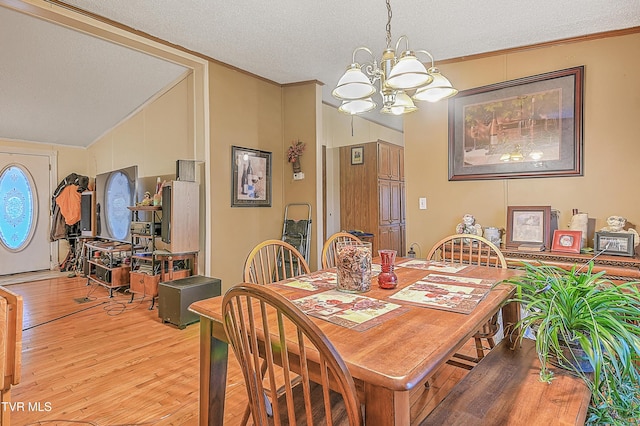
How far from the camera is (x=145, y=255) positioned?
13.2 feet

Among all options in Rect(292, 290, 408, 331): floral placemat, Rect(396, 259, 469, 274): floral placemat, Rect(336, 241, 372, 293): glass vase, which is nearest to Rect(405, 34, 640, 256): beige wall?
Rect(396, 259, 469, 274): floral placemat

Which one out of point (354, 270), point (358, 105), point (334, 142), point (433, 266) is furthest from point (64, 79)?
point (433, 266)

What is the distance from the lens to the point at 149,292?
3.83m

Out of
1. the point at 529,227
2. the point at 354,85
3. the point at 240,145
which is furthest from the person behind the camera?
the point at 240,145

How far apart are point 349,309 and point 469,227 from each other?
2.37 meters

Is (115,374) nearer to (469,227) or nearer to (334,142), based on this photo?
(469,227)

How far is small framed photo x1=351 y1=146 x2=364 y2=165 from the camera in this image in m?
5.06

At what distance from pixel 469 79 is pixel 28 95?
17.5ft

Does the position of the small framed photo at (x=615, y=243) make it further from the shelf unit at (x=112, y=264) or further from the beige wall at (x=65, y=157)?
the beige wall at (x=65, y=157)

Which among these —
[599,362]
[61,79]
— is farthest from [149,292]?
[599,362]

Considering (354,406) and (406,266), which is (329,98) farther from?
(354,406)

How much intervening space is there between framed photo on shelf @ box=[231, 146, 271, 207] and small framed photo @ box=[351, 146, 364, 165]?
4.79 ft

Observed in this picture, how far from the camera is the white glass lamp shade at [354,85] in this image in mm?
1754

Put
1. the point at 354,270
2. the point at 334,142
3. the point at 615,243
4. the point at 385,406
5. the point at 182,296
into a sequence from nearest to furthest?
the point at 385,406 → the point at 354,270 → the point at 615,243 → the point at 182,296 → the point at 334,142
